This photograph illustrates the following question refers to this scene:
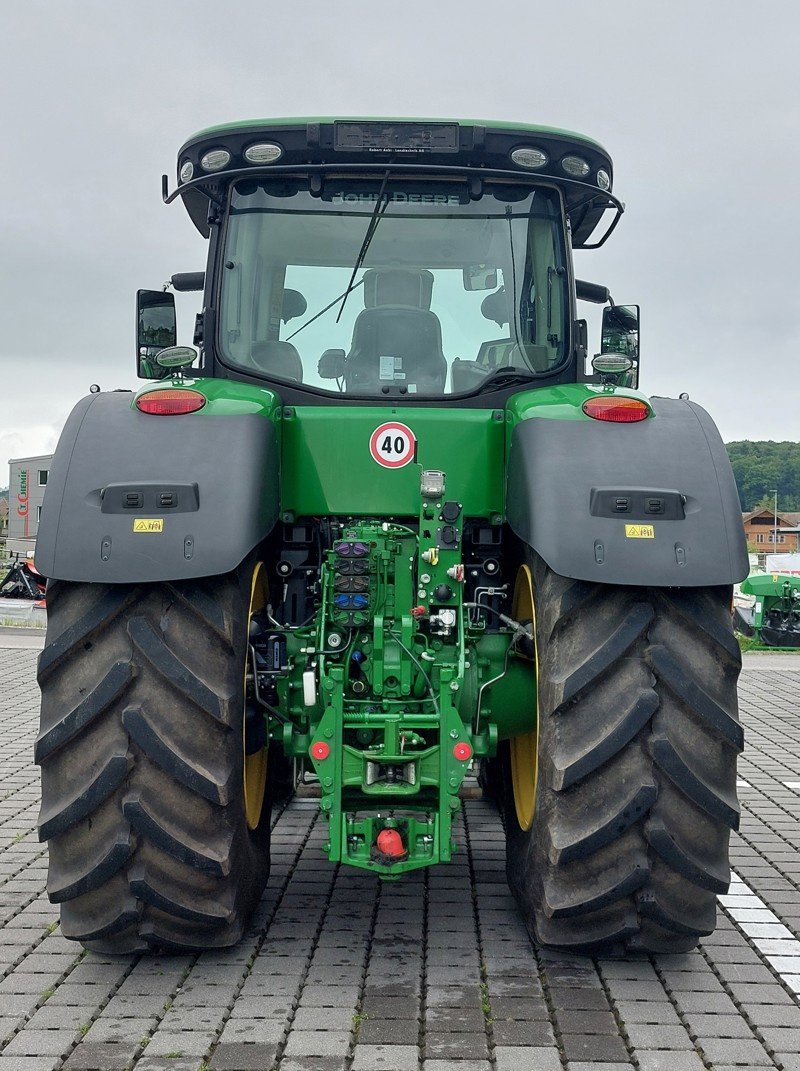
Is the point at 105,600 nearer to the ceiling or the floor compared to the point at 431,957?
nearer to the ceiling

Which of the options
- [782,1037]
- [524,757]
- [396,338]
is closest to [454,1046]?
[782,1037]

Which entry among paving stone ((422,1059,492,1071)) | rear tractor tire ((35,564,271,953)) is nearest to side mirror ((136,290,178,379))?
rear tractor tire ((35,564,271,953))

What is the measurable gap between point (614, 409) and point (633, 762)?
4.07 feet

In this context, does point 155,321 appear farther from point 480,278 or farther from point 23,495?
point 23,495

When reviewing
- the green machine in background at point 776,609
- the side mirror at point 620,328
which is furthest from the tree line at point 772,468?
the side mirror at point 620,328

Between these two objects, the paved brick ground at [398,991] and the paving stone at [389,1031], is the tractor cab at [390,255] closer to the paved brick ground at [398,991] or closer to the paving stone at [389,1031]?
the paved brick ground at [398,991]

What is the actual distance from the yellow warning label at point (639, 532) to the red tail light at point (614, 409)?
516 millimetres

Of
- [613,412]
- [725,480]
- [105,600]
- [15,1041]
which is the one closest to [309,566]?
[105,600]

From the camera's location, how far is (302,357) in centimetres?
479

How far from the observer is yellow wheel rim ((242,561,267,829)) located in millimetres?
4319

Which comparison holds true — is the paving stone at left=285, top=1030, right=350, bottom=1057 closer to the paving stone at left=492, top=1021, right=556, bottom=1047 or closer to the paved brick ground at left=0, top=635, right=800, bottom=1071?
the paved brick ground at left=0, top=635, right=800, bottom=1071

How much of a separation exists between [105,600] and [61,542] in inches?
9.5

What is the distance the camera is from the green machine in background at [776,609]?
17297 millimetres

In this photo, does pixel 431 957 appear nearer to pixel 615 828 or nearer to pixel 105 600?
pixel 615 828
